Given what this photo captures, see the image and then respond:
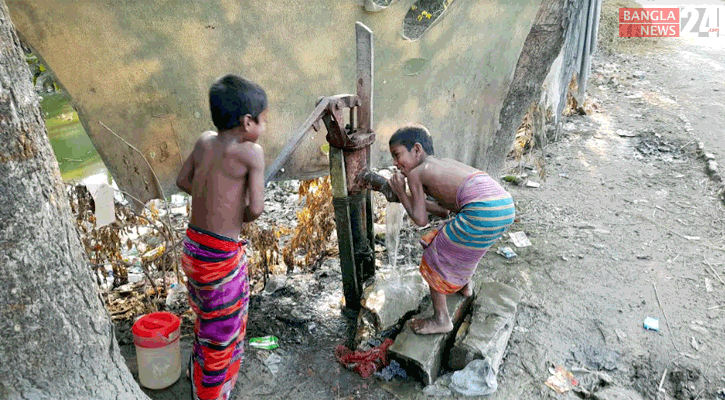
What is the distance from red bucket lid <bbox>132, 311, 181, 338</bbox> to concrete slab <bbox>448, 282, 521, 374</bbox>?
1.40m

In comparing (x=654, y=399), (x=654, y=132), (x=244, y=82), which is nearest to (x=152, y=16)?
(x=244, y=82)

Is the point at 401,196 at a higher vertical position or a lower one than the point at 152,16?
lower

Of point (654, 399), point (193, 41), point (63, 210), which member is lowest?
point (654, 399)

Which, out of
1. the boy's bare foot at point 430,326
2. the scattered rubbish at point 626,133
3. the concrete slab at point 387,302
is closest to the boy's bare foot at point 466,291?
the concrete slab at point 387,302

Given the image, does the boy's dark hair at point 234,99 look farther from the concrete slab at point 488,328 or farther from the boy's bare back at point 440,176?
the concrete slab at point 488,328

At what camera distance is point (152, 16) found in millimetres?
2549

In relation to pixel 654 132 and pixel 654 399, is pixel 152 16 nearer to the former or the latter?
pixel 654 399

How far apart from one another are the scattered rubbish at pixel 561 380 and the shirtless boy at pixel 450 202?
66 cm

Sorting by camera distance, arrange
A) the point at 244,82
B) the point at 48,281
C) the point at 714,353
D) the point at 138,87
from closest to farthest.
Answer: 1. the point at 48,281
2. the point at 244,82
3. the point at 138,87
4. the point at 714,353

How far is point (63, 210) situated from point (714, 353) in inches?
129

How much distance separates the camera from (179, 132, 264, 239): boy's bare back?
204cm

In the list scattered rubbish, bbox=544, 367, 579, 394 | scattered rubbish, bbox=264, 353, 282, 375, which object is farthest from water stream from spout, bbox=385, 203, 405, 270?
scattered rubbish, bbox=544, 367, 579, 394

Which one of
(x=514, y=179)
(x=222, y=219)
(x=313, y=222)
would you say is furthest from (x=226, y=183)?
(x=514, y=179)

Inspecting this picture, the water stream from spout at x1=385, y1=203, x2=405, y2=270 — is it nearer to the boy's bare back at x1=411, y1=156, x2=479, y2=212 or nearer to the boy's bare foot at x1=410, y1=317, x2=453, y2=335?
the boy's bare foot at x1=410, y1=317, x2=453, y2=335
